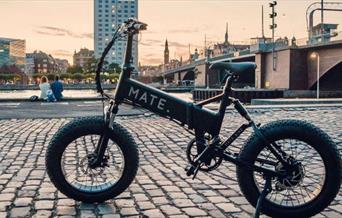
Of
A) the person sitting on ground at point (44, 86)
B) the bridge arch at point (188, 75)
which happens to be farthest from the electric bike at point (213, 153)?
the bridge arch at point (188, 75)

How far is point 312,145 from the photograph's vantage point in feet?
12.3

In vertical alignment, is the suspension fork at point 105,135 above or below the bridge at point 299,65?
below

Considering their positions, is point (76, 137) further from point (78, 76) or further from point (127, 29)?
point (78, 76)

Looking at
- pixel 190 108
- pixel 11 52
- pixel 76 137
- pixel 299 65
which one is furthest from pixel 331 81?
pixel 11 52

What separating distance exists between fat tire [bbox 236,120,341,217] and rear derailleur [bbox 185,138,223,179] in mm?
202

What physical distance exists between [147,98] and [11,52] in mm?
190121

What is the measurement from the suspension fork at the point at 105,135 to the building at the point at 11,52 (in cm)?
18083

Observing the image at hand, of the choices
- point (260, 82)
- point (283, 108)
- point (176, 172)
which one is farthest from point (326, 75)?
point (176, 172)

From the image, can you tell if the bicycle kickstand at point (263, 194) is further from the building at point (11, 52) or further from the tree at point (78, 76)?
the building at point (11, 52)

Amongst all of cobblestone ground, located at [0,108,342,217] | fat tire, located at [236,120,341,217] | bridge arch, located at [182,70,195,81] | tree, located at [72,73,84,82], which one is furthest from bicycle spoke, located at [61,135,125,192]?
tree, located at [72,73,84,82]

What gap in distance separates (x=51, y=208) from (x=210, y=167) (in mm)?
1477

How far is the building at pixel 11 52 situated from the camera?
179 meters

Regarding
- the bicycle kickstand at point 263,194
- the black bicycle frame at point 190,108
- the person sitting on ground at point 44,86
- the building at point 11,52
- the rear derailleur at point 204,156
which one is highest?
the building at point 11,52

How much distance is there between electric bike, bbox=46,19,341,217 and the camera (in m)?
3.78
